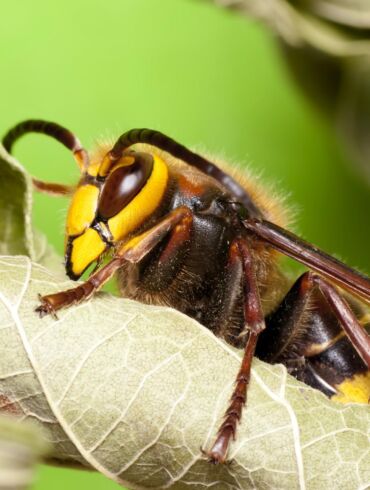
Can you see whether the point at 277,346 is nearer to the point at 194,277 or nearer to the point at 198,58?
the point at 194,277

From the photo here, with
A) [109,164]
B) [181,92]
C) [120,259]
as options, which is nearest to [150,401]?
[120,259]

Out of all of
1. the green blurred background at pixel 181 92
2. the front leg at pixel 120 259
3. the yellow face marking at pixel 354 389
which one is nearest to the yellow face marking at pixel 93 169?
the front leg at pixel 120 259

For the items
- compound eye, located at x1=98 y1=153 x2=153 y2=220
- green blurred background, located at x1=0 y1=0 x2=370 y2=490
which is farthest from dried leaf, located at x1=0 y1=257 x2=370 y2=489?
green blurred background, located at x1=0 y1=0 x2=370 y2=490

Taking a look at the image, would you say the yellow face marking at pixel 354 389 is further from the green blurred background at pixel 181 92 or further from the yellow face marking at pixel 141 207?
the green blurred background at pixel 181 92

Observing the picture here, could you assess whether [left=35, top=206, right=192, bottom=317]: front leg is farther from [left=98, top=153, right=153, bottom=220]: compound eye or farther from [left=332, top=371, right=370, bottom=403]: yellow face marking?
[left=332, top=371, right=370, bottom=403]: yellow face marking

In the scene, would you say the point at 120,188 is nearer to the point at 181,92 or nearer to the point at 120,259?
the point at 120,259
